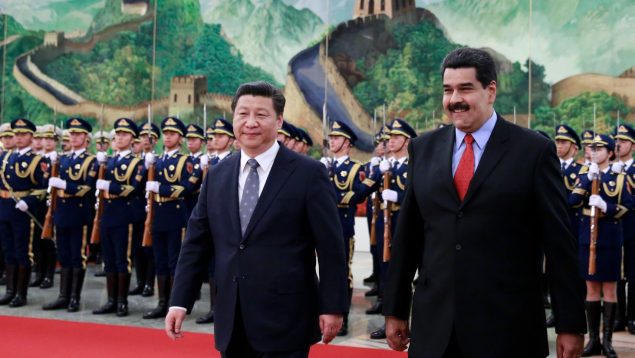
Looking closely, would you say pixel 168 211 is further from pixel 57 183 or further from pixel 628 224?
pixel 628 224

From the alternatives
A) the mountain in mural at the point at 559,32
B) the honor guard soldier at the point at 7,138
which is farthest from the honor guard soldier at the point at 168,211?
the mountain in mural at the point at 559,32

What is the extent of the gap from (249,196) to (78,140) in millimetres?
4617

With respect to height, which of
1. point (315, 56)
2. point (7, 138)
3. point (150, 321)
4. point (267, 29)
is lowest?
point (150, 321)

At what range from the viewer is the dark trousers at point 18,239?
7.22m

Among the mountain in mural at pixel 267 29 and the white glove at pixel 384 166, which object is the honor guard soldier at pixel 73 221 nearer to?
the white glove at pixel 384 166

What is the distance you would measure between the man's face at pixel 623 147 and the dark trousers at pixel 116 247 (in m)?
4.05

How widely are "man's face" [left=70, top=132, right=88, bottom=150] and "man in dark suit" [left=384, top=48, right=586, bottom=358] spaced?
5202 mm

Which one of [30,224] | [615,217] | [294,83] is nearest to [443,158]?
[615,217]

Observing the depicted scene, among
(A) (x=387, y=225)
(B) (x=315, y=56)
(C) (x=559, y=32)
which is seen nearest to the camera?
(A) (x=387, y=225)

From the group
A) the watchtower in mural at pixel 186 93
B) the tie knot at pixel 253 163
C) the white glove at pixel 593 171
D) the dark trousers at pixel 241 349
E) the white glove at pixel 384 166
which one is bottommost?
the dark trousers at pixel 241 349

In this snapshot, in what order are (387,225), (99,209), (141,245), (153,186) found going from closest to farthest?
(387,225)
(153,186)
(99,209)
(141,245)

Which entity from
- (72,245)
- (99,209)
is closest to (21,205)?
(72,245)

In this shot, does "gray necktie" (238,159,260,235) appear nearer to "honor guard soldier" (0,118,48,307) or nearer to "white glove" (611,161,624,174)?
"white glove" (611,161,624,174)

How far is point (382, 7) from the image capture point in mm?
11766
